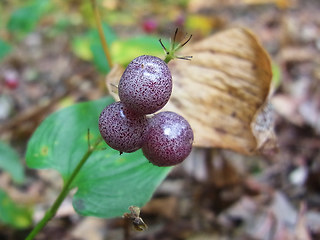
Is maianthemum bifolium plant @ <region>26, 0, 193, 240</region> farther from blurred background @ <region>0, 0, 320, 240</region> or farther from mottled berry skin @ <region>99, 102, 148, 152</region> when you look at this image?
blurred background @ <region>0, 0, 320, 240</region>

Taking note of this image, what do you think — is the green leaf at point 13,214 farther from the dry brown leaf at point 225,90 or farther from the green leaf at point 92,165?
the dry brown leaf at point 225,90

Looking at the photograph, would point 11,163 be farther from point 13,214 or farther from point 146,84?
point 146,84

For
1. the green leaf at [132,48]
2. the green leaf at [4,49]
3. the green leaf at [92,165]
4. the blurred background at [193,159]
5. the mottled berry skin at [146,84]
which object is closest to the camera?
the mottled berry skin at [146,84]

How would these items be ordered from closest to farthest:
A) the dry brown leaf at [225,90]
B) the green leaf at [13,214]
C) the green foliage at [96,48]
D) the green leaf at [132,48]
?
1. the dry brown leaf at [225,90]
2. the green leaf at [13,214]
3. the green foliage at [96,48]
4. the green leaf at [132,48]

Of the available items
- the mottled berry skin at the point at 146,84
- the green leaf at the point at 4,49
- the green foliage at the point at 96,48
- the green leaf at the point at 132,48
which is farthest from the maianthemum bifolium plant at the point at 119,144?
the green leaf at the point at 4,49

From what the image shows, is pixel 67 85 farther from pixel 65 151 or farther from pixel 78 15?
pixel 65 151

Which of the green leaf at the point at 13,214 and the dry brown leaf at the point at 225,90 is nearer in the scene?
the dry brown leaf at the point at 225,90

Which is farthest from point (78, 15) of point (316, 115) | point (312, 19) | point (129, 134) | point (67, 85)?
point (129, 134)

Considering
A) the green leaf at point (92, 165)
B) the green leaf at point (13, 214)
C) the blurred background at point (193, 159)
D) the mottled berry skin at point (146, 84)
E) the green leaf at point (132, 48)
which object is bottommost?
the blurred background at point (193, 159)
